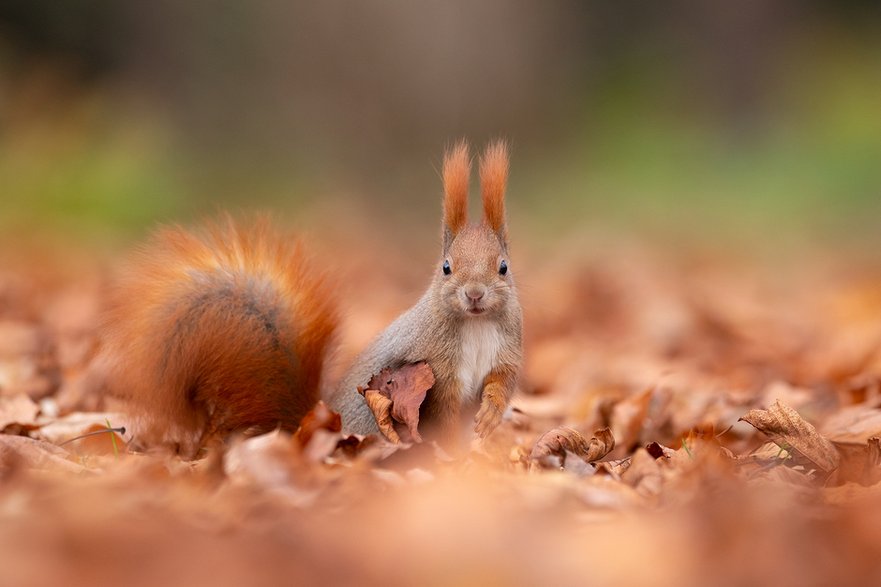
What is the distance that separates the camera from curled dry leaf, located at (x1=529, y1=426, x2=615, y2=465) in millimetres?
2277

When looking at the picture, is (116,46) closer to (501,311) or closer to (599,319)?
(599,319)

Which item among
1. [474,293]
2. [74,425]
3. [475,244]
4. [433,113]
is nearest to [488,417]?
[474,293]

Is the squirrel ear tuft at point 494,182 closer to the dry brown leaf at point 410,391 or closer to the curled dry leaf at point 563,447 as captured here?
the dry brown leaf at point 410,391

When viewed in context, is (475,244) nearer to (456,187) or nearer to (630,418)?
(456,187)

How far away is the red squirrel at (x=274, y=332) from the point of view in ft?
7.95

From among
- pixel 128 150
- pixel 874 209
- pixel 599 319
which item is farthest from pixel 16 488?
pixel 874 209

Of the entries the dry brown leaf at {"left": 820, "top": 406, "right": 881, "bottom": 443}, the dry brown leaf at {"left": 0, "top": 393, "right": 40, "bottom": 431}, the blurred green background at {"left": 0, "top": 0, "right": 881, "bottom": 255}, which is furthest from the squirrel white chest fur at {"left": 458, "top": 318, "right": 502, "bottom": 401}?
the blurred green background at {"left": 0, "top": 0, "right": 881, "bottom": 255}

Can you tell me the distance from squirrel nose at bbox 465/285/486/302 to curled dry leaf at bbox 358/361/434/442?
0.63 ft

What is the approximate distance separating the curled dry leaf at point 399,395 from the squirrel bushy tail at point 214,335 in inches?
9.5

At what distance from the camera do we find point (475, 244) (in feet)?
8.50

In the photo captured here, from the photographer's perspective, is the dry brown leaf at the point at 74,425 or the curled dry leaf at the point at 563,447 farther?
the dry brown leaf at the point at 74,425

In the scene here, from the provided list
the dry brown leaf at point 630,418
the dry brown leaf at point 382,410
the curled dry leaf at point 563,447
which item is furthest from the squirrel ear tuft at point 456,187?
the dry brown leaf at point 630,418

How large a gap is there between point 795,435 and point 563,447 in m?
0.50

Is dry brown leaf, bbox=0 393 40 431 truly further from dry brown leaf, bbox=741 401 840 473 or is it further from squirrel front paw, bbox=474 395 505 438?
dry brown leaf, bbox=741 401 840 473
